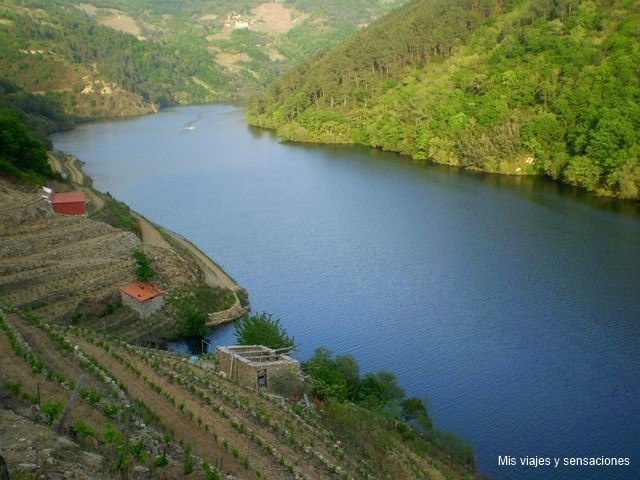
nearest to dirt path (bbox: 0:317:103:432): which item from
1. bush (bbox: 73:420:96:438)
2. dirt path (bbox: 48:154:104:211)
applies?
bush (bbox: 73:420:96:438)

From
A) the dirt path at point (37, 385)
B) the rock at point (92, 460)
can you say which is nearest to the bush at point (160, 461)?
the rock at point (92, 460)

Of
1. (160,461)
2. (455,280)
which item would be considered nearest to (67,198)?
(455,280)

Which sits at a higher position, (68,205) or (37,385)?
(68,205)

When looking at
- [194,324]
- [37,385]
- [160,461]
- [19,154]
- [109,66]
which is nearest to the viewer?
[160,461]

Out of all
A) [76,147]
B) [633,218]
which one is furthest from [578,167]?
[76,147]

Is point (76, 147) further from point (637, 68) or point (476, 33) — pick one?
point (637, 68)

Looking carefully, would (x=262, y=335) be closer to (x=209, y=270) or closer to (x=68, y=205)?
(x=209, y=270)
